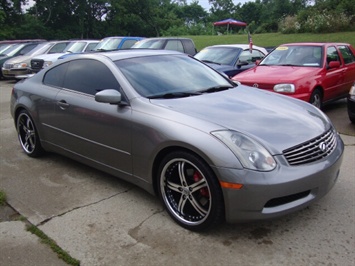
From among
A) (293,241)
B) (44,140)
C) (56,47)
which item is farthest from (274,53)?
(56,47)

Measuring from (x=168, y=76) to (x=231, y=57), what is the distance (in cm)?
585

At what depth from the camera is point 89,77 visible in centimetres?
424

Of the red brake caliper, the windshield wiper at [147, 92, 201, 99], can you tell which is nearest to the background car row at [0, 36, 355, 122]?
the windshield wiper at [147, 92, 201, 99]

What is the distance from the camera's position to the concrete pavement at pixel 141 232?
111 inches

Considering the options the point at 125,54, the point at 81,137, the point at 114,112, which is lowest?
the point at 81,137

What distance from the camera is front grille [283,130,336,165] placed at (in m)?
2.96

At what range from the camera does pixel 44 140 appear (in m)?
4.85

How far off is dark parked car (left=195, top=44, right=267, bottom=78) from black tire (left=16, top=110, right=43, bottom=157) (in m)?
5.01

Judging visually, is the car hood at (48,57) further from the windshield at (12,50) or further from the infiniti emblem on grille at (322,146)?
the infiniti emblem on grille at (322,146)

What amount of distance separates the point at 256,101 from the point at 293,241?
4.68 feet

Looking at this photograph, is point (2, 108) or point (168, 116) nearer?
point (168, 116)

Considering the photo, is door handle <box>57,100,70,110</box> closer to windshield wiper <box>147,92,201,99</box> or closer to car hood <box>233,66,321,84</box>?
windshield wiper <box>147,92,201,99</box>

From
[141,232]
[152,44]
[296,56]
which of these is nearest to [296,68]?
[296,56]

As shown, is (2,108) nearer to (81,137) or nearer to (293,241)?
(81,137)
